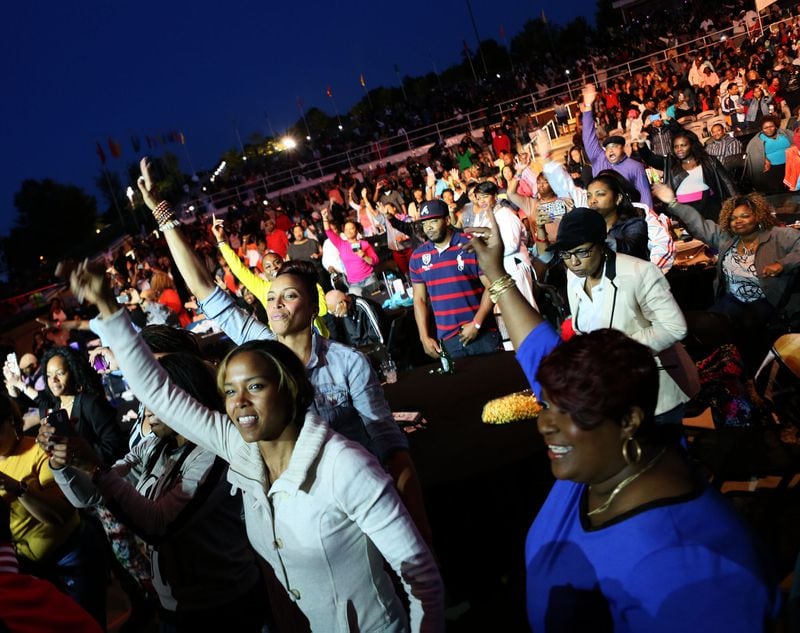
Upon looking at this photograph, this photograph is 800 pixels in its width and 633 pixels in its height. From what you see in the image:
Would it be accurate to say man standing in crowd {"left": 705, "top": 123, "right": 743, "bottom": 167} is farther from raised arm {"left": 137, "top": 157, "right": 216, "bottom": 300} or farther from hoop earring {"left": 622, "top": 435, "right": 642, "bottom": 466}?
hoop earring {"left": 622, "top": 435, "right": 642, "bottom": 466}

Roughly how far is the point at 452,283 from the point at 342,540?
3332 mm

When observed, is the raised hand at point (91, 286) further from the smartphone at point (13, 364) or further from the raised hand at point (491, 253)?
the smartphone at point (13, 364)

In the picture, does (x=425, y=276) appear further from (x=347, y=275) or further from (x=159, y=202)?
(x=347, y=275)

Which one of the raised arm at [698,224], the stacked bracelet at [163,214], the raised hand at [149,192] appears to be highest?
the raised hand at [149,192]

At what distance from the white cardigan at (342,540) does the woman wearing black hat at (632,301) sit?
5.12 ft

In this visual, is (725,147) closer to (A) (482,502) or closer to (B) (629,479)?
(A) (482,502)

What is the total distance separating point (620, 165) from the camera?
6316 mm

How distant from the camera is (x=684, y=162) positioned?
6.93m

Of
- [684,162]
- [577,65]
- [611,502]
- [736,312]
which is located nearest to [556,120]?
[577,65]

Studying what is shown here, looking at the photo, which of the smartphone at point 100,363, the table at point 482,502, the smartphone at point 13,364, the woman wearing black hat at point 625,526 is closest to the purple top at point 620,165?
the table at point 482,502

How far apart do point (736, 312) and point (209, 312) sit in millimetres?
3989

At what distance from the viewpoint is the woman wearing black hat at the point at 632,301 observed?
2941mm

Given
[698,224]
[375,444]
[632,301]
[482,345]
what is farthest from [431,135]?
[375,444]

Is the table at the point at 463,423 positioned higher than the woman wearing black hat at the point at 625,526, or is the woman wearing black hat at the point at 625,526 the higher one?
the woman wearing black hat at the point at 625,526
